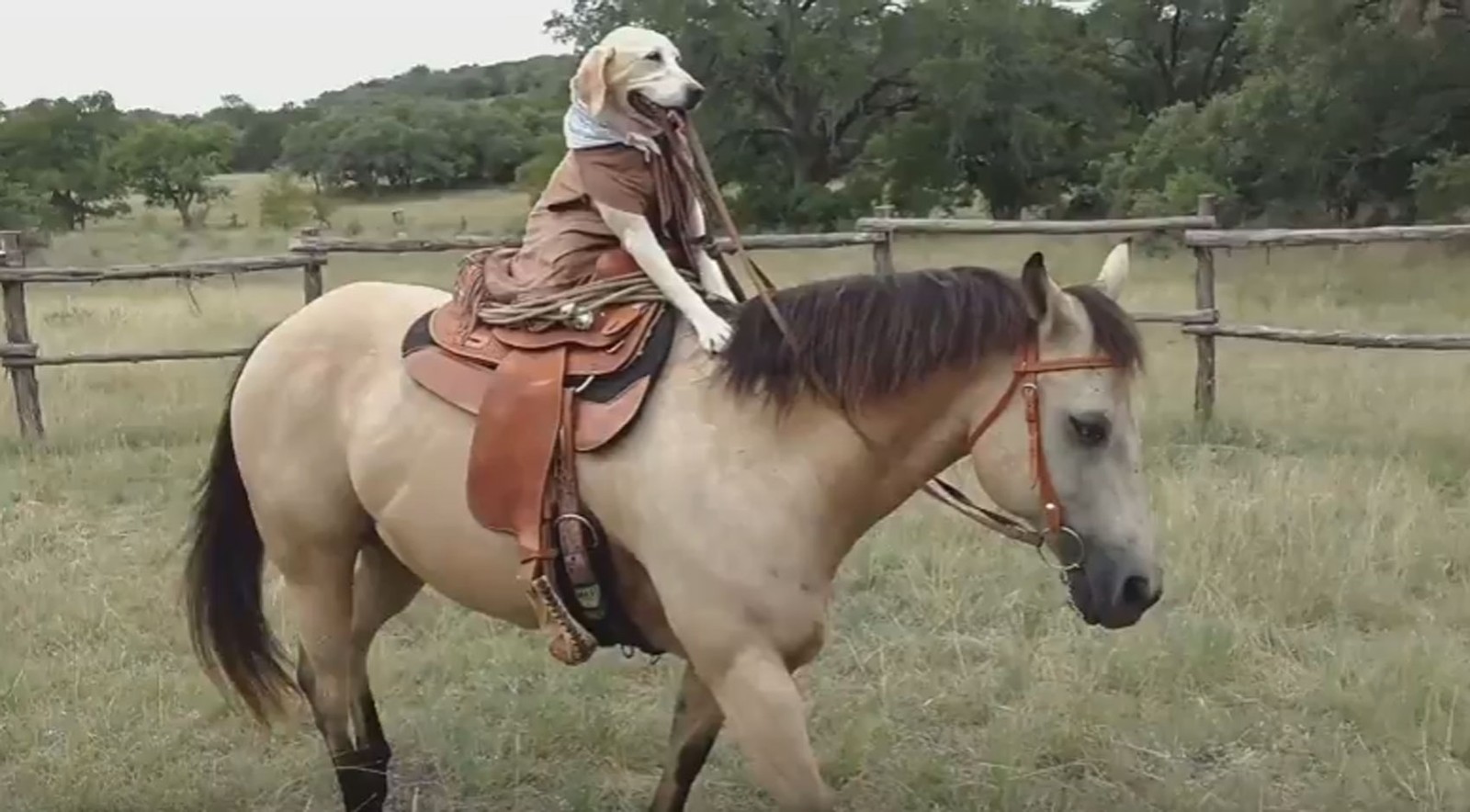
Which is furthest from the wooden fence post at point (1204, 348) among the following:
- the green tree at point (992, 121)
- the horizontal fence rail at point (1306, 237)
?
the green tree at point (992, 121)

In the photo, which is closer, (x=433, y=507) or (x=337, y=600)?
(x=433, y=507)

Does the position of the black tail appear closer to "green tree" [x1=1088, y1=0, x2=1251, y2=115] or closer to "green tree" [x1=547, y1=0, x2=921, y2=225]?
"green tree" [x1=547, y1=0, x2=921, y2=225]

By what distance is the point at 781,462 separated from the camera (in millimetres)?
2754

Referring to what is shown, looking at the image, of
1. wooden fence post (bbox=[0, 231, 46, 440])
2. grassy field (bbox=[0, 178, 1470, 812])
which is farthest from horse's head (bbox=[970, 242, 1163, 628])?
wooden fence post (bbox=[0, 231, 46, 440])

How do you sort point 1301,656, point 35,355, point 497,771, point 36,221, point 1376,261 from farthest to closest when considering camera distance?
point 36,221, point 1376,261, point 35,355, point 1301,656, point 497,771

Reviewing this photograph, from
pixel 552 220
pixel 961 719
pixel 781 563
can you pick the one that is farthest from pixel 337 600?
pixel 961 719

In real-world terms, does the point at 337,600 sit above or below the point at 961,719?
above

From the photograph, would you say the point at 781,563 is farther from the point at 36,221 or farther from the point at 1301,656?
the point at 36,221

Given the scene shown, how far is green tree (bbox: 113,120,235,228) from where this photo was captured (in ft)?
126

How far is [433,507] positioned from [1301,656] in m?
2.80

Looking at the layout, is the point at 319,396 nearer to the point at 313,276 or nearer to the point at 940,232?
the point at 313,276

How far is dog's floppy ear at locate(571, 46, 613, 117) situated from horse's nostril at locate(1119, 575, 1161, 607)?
1433mm

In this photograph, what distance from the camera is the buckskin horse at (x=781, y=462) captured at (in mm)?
2537

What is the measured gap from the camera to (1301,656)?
178 inches
